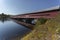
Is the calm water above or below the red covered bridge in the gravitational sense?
below

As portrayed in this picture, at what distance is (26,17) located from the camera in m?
3.65

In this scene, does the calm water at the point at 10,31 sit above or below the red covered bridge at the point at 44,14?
below

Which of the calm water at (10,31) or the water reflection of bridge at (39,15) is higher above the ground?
the water reflection of bridge at (39,15)

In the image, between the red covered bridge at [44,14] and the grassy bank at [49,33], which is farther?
the red covered bridge at [44,14]

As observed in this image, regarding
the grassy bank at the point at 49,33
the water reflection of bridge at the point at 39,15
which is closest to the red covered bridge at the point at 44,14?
the water reflection of bridge at the point at 39,15

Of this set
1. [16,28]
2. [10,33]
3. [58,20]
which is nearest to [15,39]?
[10,33]

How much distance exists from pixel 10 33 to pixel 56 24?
1292mm

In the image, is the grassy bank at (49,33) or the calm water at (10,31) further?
the calm water at (10,31)

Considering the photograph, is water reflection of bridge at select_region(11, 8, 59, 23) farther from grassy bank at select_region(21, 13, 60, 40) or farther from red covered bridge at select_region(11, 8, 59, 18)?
grassy bank at select_region(21, 13, 60, 40)

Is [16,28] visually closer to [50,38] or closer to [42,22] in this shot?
[42,22]

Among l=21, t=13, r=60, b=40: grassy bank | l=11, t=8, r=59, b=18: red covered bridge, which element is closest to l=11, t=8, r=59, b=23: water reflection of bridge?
l=11, t=8, r=59, b=18: red covered bridge

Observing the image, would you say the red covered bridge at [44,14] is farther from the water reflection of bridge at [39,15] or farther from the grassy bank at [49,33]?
the grassy bank at [49,33]

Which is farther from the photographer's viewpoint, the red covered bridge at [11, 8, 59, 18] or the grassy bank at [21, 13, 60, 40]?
the red covered bridge at [11, 8, 59, 18]

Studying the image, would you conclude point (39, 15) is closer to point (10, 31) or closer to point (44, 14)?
point (44, 14)
